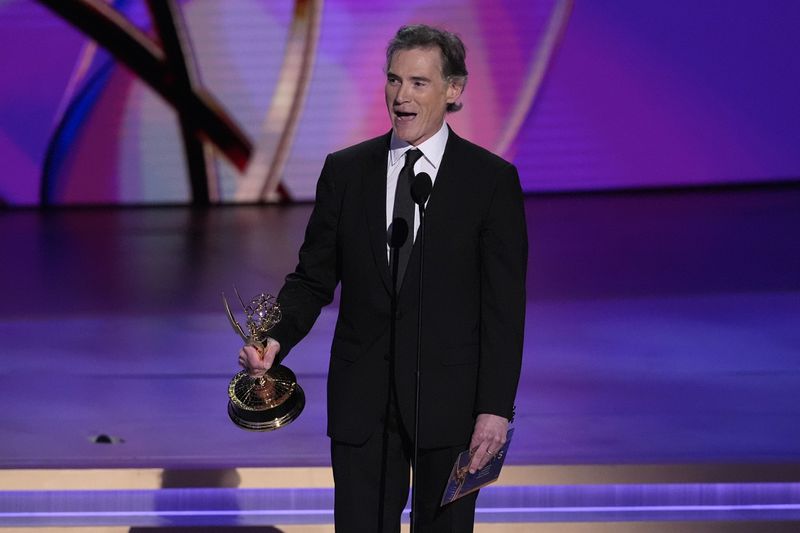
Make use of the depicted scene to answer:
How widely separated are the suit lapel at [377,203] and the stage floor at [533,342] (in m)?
1.42

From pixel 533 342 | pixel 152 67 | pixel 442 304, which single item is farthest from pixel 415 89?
pixel 152 67

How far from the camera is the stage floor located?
3.60 m

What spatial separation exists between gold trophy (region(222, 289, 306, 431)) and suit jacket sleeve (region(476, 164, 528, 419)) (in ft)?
1.14

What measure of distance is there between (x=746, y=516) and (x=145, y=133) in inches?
323

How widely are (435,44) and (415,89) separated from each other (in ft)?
0.28

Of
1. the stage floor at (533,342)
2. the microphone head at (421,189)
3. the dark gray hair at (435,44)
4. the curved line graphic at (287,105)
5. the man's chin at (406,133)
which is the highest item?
the curved line graphic at (287,105)

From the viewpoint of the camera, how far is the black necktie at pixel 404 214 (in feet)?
6.86

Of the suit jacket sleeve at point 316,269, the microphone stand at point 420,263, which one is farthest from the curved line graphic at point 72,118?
the microphone stand at point 420,263

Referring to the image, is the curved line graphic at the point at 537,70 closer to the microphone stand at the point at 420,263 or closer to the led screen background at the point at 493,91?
the led screen background at the point at 493,91

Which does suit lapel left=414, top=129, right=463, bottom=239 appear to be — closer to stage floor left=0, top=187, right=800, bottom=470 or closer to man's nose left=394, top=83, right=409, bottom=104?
man's nose left=394, top=83, right=409, bottom=104

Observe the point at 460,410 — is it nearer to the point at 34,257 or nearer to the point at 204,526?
the point at 204,526

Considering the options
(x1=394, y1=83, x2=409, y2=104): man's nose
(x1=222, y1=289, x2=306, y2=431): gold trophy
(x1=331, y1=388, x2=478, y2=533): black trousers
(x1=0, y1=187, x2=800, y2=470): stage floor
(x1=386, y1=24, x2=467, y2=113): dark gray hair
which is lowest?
(x1=331, y1=388, x2=478, y2=533): black trousers

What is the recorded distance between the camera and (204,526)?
311 cm

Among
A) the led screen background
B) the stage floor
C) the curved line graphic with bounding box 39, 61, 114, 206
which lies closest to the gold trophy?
the stage floor
